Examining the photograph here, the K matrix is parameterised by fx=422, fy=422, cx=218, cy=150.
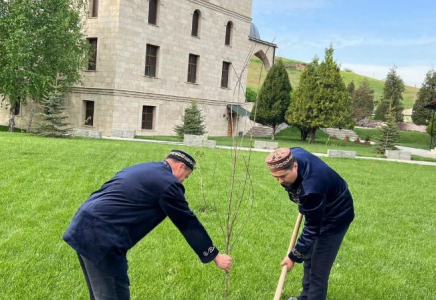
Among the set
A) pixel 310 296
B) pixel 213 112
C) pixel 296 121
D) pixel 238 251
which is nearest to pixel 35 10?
pixel 213 112

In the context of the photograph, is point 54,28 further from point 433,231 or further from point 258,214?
point 433,231

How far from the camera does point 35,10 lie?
23812 millimetres

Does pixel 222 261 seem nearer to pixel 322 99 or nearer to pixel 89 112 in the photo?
pixel 89 112

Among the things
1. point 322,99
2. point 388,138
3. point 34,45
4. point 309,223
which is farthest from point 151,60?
point 309,223

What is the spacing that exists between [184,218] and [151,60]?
28.2m

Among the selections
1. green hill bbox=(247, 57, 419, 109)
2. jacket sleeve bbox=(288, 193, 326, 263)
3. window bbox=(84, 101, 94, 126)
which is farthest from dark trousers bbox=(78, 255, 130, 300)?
green hill bbox=(247, 57, 419, 109)

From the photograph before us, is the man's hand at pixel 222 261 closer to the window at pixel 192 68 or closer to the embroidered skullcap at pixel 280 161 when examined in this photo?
the embroidered skullcap at pixel 280 161

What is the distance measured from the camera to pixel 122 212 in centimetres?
283

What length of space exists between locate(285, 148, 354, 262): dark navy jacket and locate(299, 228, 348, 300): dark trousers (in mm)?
82

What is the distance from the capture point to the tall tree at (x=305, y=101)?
105 ft

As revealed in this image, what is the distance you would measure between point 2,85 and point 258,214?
21167mm

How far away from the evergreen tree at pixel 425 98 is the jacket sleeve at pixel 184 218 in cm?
5232

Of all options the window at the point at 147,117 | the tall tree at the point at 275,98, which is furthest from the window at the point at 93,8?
the tall tree at the point at 275,98

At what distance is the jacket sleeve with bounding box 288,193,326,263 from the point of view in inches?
137
